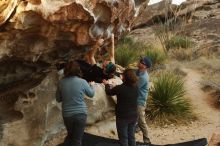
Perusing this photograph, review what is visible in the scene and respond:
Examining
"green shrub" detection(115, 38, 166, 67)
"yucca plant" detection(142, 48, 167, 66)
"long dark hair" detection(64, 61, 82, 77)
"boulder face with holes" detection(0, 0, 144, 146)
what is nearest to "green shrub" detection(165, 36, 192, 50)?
"green shrub" detection(115, 38, 166, 67)

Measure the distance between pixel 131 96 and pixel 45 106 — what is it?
2184 mm

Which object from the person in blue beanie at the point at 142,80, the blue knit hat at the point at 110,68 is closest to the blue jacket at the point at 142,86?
the person in blue beanie at the point at 142,80

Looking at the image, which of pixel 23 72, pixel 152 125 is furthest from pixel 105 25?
pixel 152 125

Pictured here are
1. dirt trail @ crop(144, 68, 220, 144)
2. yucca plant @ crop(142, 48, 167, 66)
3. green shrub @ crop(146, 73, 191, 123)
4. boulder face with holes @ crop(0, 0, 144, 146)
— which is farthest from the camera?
yucca plant @ crop(142, 48, 167, 66)

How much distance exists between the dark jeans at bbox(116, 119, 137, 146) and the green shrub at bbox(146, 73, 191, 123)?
3.78 meters

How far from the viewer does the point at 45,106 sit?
9.66 metres

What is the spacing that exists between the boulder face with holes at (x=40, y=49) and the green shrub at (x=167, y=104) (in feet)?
7.03

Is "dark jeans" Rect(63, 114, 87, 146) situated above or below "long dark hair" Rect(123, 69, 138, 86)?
below

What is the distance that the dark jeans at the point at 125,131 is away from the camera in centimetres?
830

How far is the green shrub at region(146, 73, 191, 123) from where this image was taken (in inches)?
492

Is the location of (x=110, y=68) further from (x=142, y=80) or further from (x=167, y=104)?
(x=167, y=104)

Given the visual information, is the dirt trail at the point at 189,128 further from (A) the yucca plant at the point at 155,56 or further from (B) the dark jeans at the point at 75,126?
(A) the yucca plant at the point at 155,56

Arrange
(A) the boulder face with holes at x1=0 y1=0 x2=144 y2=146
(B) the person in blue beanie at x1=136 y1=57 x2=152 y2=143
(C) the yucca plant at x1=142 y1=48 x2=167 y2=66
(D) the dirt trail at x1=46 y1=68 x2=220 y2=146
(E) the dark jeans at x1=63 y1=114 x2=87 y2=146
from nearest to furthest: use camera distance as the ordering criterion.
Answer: (E) the dark jeans at x1=63 y1=114 x2=87 y2=146 → (A) the boulder face with holes at x1=0 y1=0 x2=144 y2=146 → (B) the person in blue beanie at x1=136 y1=57 x2=152 y2=143 → (D) the dirt trail at x1=46 y1=68 x2=220 y2=146 → (C) the yucca plant at x1=142 y1=48 x2=167 y2=66

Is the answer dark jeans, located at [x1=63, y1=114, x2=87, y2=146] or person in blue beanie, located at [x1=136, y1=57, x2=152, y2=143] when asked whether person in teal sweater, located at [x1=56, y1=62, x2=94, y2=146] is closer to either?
dark jeans, located at [x1=63, y1=114, x2=87, y2=146]
